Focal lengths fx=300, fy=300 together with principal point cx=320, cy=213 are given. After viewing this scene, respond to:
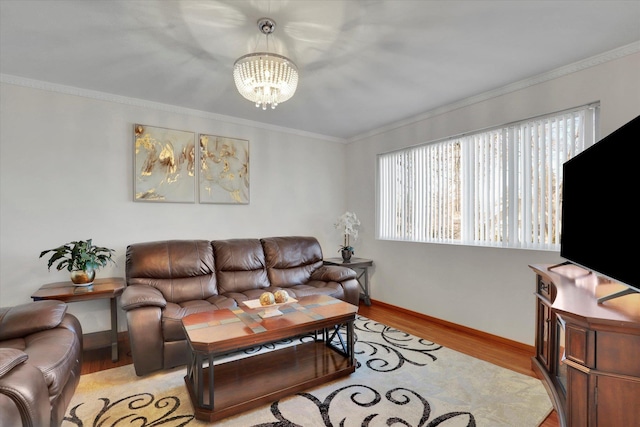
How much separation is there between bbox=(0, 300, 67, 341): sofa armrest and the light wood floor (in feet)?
2.73

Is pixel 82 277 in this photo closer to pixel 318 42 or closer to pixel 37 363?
pixel 37 363

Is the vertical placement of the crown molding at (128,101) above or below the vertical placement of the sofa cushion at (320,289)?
above

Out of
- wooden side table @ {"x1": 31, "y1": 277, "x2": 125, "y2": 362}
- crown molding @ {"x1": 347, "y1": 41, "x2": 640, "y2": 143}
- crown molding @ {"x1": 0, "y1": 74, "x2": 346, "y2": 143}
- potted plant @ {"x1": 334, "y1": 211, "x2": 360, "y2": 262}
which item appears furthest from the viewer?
potted plant @ {"x1": 334, "y1": 211, "x2": 360, "y2": 262}

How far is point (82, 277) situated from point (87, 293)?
0.87 ft

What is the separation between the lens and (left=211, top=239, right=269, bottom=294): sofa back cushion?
3.45 meters

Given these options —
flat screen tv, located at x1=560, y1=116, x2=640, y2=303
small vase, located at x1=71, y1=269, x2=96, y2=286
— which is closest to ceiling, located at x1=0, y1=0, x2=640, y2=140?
flat screen tv, located at x1=560, y1=116, x2=640, y2=303

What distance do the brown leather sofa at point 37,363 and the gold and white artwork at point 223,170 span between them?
204 centimetres

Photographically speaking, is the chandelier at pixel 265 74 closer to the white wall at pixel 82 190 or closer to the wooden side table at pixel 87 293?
the white wall at pixel 82 190

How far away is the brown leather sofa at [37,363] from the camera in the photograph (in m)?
1.26

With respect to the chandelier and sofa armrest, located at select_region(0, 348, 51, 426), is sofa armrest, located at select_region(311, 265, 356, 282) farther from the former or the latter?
sofa armrest, located at select_region(0, 348, 51, 426)

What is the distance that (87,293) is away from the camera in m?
2.61

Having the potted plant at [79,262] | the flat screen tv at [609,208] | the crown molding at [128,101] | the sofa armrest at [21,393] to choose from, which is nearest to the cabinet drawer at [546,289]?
the flat screen tv at [609,208]

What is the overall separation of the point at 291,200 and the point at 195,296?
200 cm

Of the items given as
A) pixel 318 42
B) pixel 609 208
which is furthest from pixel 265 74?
pixel 609 208
